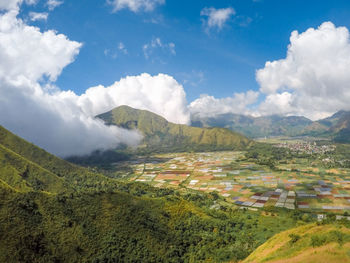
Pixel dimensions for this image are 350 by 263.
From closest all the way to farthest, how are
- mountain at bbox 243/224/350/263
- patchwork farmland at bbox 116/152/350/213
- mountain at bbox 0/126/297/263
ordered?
mountain at bbox 243/224/350/263, mountain at bbox 0/126/297/263, patchwork farmland at bbox 116/152/350/213

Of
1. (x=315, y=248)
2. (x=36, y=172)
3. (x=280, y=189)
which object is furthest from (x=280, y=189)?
(x=36, y=172)

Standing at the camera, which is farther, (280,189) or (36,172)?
(280,189)

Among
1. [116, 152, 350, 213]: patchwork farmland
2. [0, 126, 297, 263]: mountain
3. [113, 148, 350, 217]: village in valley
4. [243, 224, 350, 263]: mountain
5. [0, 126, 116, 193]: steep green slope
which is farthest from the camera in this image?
[0, 126, 116, 193]: steep green slope

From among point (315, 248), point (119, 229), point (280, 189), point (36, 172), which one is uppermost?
point (315, 248)

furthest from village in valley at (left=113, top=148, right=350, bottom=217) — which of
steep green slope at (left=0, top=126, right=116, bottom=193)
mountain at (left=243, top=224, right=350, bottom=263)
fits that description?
steep green slope at (left=0, top=126, right=116, bottom=193)

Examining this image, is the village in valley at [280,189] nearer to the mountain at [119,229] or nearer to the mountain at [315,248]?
the mountain at [119,229]

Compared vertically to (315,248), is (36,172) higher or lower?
lower

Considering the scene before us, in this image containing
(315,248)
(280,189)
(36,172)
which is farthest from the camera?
(280,189)

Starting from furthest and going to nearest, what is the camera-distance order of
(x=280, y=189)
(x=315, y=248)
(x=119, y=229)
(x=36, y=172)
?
1. (x=280, y=189)
2. (x=36, y=172)
3. (x=119, y=229)
4. (x=315, y=248)

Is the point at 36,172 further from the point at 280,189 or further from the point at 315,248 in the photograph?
the point at 280,189

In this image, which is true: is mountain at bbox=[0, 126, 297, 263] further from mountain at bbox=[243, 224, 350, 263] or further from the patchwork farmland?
the patchwork farmland

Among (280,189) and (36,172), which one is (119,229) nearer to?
(36,172)
